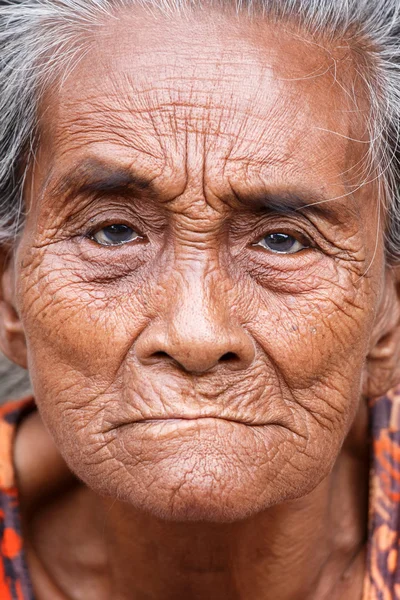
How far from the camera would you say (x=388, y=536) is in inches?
109

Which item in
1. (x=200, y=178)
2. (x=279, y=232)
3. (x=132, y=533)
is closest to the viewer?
(x=200, y=178)

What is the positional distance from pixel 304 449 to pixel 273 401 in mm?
179

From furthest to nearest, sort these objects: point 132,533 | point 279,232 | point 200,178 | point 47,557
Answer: point 47,557 < point 132,533 < point 279,232 < point 200,178

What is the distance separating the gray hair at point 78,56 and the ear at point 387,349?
12 centimetres

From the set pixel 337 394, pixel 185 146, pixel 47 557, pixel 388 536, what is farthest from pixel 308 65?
pixel 47 557

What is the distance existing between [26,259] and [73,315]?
281mm

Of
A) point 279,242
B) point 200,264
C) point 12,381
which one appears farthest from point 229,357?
point 12,381

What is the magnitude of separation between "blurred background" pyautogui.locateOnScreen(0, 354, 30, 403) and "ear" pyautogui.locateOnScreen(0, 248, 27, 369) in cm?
150

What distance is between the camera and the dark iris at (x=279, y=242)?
2.31m

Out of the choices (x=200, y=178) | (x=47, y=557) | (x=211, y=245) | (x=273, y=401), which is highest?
(x=200, y=178)

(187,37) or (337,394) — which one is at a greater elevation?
(187,37)

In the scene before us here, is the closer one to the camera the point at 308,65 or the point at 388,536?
the point at 308,65

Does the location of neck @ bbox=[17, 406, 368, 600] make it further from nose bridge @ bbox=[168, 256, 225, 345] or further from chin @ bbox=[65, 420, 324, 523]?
nose bridge @ bbox=[168, 256, 225, 345]

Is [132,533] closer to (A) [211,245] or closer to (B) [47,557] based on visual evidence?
(B) [47,557]
